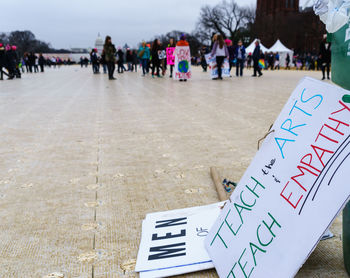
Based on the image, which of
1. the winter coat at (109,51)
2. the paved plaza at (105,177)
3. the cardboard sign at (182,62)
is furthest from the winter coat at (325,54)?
the winter coat at (109,51)

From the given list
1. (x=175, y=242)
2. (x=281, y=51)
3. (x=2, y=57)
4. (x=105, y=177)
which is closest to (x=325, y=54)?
(x=105, y=177)

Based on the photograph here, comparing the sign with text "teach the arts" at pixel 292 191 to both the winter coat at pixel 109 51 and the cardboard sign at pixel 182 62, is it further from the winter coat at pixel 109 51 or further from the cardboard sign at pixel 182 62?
the winter coat at pixel 109 51

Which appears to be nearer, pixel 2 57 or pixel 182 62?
pixel 182 62

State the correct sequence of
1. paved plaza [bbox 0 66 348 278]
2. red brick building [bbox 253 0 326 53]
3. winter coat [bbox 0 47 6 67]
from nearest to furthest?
1. paved plaza [bbox 0 66 348 278]
2. winter coat [bbox 0 47 6 67]
3. red brick building [bbox 253 0 326 53]

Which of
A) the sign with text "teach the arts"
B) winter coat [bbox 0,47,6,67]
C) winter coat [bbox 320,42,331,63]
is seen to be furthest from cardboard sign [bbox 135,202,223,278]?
winter coat [bbox 0,47,6,67]

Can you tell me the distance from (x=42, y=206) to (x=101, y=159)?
124 centimetres

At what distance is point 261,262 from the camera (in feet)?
5.04

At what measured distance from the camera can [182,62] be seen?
1457cm

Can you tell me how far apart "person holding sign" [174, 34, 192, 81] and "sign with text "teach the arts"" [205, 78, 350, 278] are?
12.8 meters

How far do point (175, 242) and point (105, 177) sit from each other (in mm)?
1473

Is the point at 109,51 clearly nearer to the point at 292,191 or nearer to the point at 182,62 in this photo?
the point at 182,62

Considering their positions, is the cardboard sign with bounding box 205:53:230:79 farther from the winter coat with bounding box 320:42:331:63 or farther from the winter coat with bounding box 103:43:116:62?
the winter coat with bounding box 103:43:116:62

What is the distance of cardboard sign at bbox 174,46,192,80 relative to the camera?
46.9 feet

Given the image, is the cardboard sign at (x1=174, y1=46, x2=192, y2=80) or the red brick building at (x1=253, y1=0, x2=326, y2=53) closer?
the cardboard sign at (x1=174, y1=46, x2=192, y2=80)
